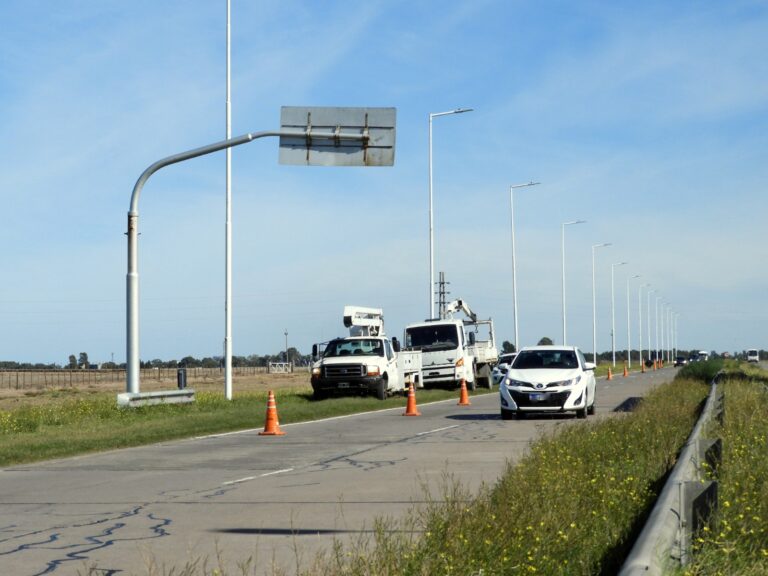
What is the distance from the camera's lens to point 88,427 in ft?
79.0

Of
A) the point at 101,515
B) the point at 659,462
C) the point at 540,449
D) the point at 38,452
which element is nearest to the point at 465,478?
the point at 540,449

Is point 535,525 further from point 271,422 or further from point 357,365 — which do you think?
point 357,365

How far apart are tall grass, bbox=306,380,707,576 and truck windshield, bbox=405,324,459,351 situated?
34.5m

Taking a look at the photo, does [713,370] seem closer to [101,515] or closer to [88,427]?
[88,427]

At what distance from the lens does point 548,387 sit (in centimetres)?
2628

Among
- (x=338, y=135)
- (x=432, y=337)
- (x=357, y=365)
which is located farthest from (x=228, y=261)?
(x=432, y=337)

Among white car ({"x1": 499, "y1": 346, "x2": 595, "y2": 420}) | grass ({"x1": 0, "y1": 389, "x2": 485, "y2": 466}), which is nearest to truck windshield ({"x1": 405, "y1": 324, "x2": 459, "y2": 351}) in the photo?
grass ({"x1": 0, "y1": 389, "x2": 485, "y2": 466})

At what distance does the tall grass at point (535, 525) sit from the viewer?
274 inches

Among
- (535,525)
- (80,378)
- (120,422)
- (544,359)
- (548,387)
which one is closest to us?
(535,525)

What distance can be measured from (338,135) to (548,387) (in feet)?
23.5

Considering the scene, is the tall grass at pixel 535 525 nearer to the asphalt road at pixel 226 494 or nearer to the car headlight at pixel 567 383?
the asphalt road at pixel 226 494

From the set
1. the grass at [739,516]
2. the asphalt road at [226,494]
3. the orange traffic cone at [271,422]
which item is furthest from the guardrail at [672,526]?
the orange traffic cone at [271,422]

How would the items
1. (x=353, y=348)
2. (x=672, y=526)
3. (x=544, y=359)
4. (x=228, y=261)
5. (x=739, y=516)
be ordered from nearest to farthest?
(x=672, y=526) < (x=739, y=516) < (x=544, y=359) < (x=228, y=261) < (x=353, y=348)

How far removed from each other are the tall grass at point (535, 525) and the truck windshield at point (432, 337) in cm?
3453
